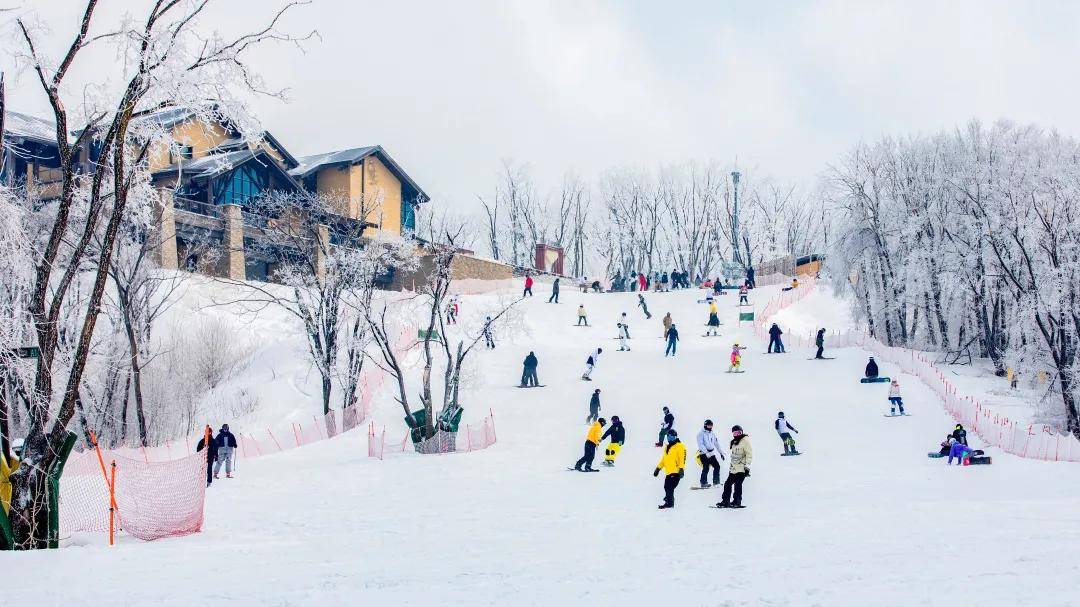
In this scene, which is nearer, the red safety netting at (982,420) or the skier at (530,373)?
the red safety netting at (982,420)

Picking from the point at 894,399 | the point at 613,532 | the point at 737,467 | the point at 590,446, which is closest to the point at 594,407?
the point at 590,446

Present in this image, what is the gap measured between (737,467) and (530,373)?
→ 739 inches

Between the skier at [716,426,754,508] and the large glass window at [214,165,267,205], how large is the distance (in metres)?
37.8

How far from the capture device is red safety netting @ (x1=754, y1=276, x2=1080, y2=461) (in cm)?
1962

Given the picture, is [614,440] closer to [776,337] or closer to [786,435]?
[786,435]

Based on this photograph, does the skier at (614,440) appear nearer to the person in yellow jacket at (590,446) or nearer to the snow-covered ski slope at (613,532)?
the snow-covered ski slope at (613,532)

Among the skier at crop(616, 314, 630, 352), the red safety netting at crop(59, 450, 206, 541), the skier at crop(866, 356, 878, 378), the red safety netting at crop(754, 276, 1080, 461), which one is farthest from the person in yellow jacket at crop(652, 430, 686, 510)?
the skier at crop(616, 314, 630, 352)

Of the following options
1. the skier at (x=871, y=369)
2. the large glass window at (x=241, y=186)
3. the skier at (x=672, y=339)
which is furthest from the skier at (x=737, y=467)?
the large glass window at (x=241, y=186)

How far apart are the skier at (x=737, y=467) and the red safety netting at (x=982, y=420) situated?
1029 cm

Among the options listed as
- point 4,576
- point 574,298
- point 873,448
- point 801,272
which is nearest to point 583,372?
point 873,448

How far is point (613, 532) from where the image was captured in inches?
459

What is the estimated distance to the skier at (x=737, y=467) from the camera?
13242mm

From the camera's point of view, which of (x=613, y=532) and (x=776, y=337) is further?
(x=776, y=337)

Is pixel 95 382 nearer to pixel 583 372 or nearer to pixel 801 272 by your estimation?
pixel 583 372
